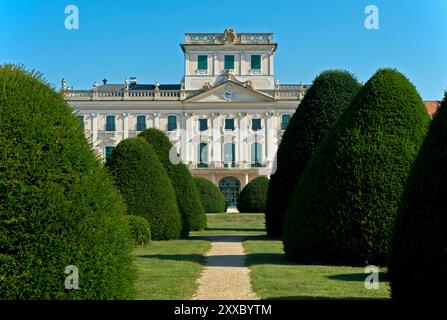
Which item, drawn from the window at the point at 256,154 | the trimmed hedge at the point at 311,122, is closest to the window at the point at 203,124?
the window at the point at 256,154

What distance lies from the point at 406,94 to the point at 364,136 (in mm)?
1262

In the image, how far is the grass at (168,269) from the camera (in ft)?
28.1

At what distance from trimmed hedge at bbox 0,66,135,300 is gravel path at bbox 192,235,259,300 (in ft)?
7.18

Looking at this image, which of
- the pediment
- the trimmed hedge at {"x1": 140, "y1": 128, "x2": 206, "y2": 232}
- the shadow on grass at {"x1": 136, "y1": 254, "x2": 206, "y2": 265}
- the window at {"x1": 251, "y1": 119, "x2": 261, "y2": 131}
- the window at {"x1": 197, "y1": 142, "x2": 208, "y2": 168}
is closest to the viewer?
the shadow on grass at {"x1": 136, "y1": 254, "x2": 206, "y2": 265}

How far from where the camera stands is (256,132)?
5856 centimetres

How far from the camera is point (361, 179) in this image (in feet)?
37.1

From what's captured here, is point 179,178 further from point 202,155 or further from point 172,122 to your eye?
point 172,122

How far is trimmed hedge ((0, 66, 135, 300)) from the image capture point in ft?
19.5

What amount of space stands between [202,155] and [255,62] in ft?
35.1

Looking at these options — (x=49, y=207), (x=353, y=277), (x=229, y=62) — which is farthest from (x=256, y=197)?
(x=49, y=207)

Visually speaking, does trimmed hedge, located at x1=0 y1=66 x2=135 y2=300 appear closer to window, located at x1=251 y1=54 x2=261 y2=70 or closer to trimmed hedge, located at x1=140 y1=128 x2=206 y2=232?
trimmed hedge, located at x1=140 y1=128 x2=206 y2=232

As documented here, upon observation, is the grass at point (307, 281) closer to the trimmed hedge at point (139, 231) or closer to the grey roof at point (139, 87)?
the trimmed hedge at point (139, 231)

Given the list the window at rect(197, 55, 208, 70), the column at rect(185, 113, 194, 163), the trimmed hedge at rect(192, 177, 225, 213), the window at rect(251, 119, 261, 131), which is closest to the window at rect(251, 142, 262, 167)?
the window at rect(251, 119, 261, 131)

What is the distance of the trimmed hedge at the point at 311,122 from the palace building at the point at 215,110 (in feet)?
124
